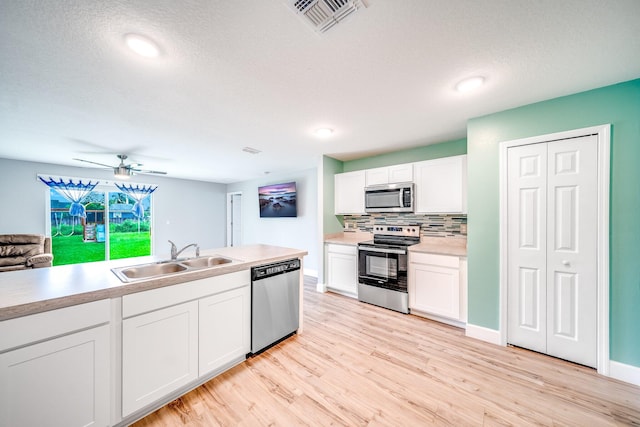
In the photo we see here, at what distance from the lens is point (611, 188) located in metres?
1.83

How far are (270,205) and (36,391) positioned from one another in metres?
4.69

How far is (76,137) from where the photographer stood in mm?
2893

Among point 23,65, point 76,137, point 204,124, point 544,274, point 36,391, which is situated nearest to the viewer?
point 36,391

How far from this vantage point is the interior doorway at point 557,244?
187cm

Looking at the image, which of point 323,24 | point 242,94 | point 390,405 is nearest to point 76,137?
point 242,94

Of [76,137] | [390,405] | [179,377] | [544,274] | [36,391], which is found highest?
[76,137]

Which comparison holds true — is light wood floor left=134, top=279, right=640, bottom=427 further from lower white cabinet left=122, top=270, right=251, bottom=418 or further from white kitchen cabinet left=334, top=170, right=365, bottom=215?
white kitchen cabinet left=334, top=170, right=365, bottom=215

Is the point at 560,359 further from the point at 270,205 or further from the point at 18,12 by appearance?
the point at 270,205

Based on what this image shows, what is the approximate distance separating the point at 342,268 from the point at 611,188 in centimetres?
299

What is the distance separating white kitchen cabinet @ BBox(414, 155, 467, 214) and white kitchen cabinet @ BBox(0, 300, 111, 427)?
3.43m

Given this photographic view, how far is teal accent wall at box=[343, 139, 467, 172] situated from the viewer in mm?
3219

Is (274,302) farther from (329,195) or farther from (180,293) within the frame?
(329,195)

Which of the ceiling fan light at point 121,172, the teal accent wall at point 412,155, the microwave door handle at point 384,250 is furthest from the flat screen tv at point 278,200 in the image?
the ceiling fan light at point 121,172

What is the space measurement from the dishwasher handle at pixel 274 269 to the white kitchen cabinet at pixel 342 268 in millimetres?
1334
